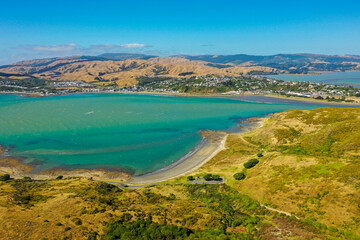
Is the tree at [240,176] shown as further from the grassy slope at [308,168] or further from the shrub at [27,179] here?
the shrub at [27,179]

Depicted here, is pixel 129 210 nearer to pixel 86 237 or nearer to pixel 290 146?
pixel 86 237

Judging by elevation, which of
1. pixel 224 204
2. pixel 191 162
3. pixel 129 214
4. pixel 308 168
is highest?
pixel 308 168

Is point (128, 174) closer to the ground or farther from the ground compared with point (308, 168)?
closer to the ground

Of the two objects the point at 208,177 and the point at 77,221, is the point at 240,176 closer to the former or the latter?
the point at 208,177

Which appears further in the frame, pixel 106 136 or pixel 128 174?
pixel 106 136

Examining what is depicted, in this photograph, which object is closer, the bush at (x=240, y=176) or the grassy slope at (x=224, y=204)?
the grassy slope at (x=224, y=204)

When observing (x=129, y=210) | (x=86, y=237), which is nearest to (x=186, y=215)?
(x=129, y=210)

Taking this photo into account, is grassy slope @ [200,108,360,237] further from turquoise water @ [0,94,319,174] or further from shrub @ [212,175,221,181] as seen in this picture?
turquoise water @ [0,94,319,174]

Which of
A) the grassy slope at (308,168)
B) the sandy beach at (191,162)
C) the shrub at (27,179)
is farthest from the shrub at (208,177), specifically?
the shrub at (27,179)

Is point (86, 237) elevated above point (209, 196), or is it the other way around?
point (86, 237)

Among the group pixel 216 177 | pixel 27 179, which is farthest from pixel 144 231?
pixel 27 179

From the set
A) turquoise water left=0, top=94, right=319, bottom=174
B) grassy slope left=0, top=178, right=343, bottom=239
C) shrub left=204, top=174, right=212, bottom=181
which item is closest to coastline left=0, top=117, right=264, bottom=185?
turquoise water left=0, top=94, right=319, bottom=174
